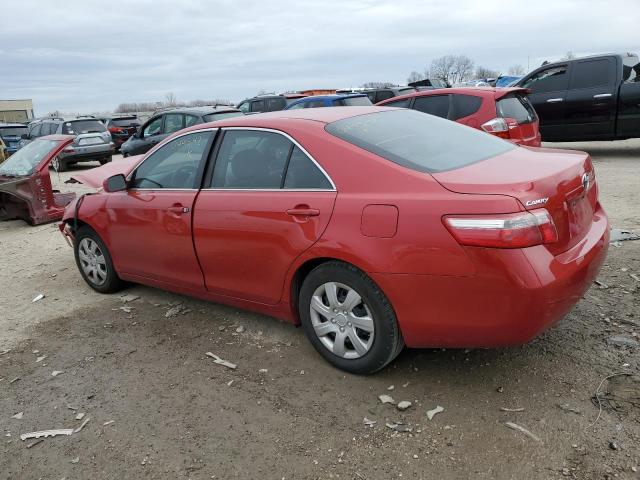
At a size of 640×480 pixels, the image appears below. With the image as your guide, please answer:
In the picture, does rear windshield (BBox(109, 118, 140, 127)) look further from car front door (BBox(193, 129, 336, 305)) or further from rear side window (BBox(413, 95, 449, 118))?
car front door (BBox(193, 129, 336, 305))

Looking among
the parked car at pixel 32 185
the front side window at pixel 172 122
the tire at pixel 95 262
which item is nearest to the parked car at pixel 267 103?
the front side window at pixel 172 122

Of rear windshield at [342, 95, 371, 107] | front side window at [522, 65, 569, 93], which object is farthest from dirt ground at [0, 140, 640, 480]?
rear windshield at [342, 95, 371, 107]

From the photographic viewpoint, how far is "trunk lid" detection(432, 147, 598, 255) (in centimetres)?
276

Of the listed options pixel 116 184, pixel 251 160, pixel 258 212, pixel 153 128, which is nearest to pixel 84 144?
pixel 153 128

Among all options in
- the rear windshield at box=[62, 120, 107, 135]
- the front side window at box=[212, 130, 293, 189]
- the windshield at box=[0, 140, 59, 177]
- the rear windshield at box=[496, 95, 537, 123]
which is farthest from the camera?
the rear windshield at box=[62, 120, 107, 135]

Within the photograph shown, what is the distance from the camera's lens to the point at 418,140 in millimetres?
3473

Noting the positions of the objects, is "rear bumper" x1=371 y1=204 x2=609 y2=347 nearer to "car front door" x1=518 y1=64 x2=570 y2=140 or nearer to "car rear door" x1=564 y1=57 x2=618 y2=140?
"car rear door" x1=564 y1=57 x2=618 y2=140

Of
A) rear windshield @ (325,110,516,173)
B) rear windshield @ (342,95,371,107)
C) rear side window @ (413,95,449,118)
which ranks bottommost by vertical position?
rear windshield @ (325,110,516,173)

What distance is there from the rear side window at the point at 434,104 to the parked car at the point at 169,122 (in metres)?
4.65

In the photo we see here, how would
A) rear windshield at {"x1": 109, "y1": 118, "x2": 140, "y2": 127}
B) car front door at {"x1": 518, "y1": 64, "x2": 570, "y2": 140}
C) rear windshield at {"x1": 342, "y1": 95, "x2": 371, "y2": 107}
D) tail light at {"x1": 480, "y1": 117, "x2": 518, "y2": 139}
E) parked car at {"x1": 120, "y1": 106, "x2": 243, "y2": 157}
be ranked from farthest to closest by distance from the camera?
rear windshield at {"x1": 109, "y1": 118, "x2": 140, "y2": 127} → rear windshield at {"x1": 342, "y1": 95, "x2": 371, "y2": 107} → parked car at {"x1": 120, "y1": 106, "x2": 243, "y2": 157} → car front door at {"x1": 518, "y1": 64, "x2": 570, "y2": 140} → tail light at {"x1": 480, "y1": 117, "x2": 518, "y2": 139}

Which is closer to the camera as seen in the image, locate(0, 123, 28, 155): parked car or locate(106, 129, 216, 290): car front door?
locate(106, 129, 216, 290): car front door

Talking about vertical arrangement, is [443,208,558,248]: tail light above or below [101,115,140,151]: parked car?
below

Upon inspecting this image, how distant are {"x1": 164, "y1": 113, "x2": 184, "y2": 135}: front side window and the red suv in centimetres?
602

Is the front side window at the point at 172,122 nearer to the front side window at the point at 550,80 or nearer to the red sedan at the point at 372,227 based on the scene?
the front side window at the point at 550,80
